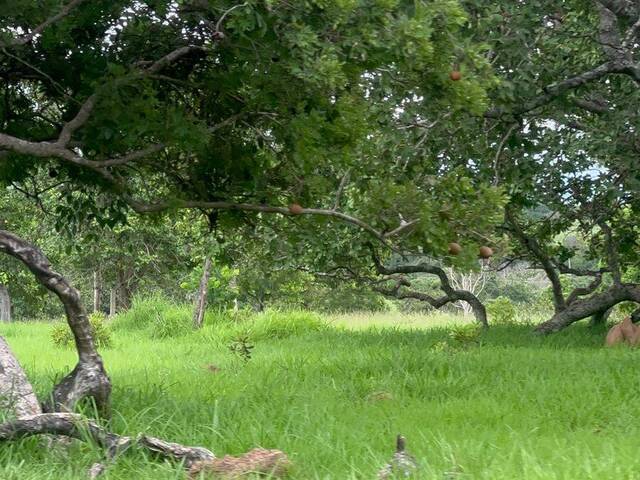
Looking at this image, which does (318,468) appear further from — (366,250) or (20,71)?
(366,250)

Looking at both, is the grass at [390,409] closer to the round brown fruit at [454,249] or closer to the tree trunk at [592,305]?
the tree trunk at [592,305]

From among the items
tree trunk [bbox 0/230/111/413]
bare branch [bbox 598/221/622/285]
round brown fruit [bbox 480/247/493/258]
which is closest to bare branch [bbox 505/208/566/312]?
bare branch [bbox 598/221/622/285]

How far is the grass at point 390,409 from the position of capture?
4176 mm

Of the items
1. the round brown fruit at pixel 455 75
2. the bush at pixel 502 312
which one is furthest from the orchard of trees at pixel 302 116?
the bush at pixel 502 312

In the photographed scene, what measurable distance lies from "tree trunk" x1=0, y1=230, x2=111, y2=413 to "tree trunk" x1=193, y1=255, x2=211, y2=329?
29.6 feet

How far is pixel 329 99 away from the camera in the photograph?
18.1ft

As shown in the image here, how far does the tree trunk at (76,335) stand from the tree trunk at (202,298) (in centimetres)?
903

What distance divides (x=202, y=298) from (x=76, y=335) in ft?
30.2

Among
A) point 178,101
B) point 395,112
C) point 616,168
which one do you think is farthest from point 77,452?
point 616,168

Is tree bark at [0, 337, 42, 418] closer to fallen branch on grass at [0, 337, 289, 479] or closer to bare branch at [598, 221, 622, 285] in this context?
fallen branch on grass at [0, 337, 289, 479]

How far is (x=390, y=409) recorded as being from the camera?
605cm

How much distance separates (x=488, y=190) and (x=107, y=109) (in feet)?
8.17

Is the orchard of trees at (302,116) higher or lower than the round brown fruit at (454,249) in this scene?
higher

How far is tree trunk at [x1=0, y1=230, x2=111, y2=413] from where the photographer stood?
16.7 ft
